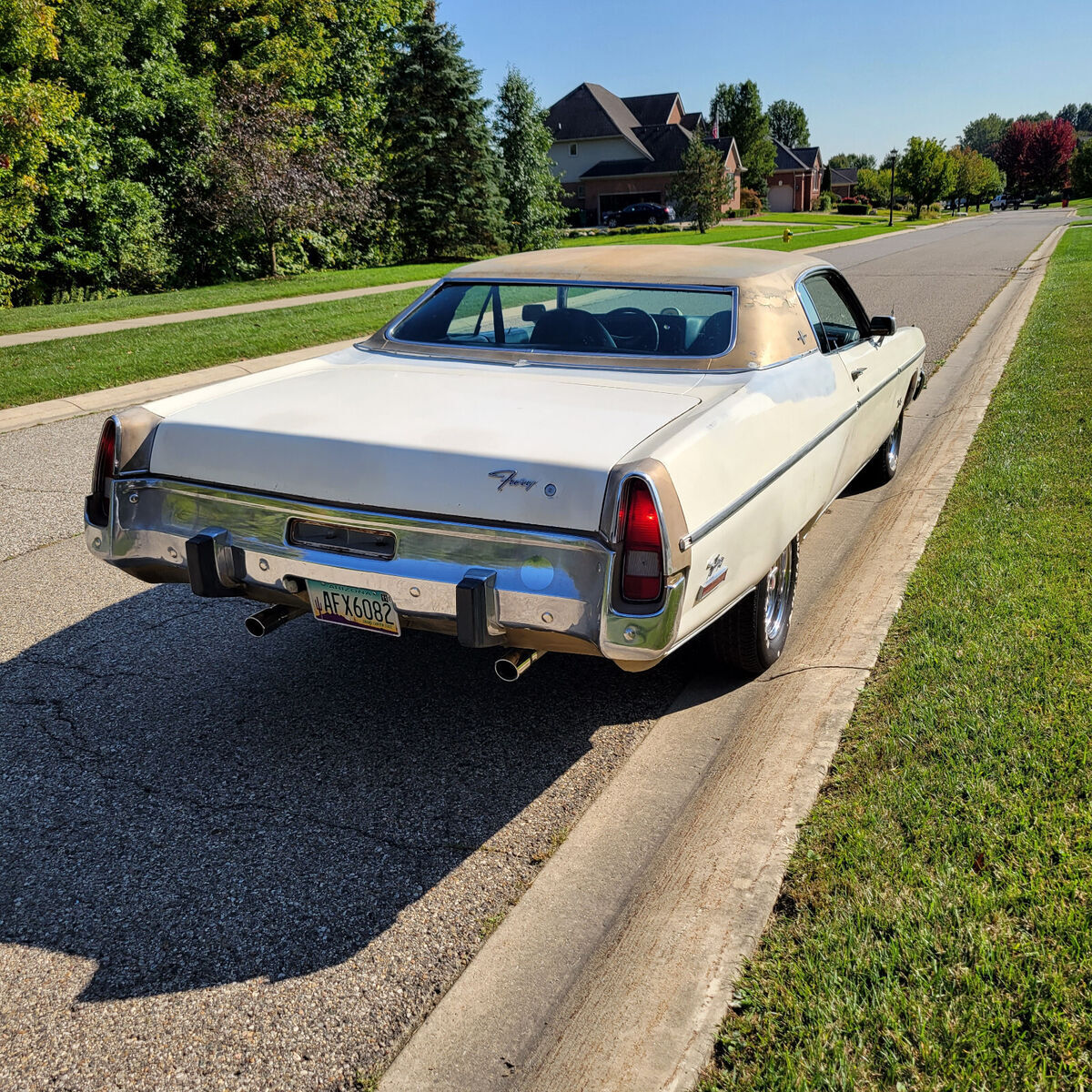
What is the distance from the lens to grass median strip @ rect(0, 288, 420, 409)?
11297mm

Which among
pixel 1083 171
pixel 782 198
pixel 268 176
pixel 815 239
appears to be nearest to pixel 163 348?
pixel 268 176

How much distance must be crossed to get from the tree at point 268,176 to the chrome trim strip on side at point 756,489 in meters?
20.5

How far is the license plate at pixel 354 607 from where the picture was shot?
10.6 feet

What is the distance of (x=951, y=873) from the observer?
270 cm

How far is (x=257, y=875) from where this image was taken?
296 cm

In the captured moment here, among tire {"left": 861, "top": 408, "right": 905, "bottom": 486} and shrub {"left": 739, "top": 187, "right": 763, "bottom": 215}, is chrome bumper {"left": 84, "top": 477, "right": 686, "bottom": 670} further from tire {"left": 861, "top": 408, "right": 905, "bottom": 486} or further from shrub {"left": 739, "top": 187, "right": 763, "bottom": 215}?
shrub {"left": 739, "top": 187, "right": 763, "bottom": 215}

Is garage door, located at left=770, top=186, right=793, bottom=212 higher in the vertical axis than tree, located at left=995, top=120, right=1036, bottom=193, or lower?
lower

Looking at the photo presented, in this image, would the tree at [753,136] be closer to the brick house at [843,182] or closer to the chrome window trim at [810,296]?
the brick house at [843,182]

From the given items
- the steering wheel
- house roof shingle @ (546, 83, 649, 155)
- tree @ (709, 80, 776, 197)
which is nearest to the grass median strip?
the steering wheel

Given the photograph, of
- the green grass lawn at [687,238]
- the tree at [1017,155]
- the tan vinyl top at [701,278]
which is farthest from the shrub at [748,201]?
→ the tan vinyl top at [701,278]

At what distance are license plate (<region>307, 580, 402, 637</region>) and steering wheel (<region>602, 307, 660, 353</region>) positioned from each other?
1.72 metres

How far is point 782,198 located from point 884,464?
88.0m

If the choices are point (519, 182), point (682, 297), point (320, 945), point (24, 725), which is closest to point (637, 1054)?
point (320, 945)

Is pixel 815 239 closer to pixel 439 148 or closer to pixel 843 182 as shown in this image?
pixel 439 148
